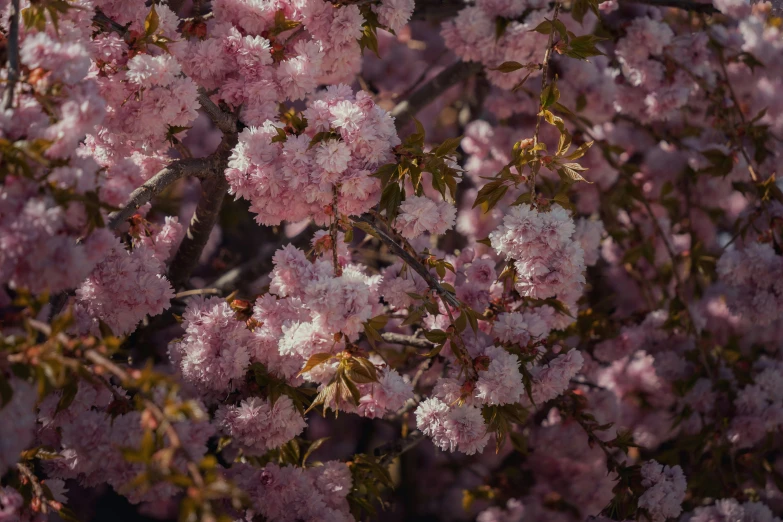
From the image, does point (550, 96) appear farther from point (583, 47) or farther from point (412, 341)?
point (412, 341)

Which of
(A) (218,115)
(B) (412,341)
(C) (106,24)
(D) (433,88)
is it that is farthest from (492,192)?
(D) (433,88)

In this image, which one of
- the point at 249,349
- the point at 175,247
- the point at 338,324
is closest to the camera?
the point at 338,324

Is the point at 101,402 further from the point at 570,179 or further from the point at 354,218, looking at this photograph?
the point at 570,179

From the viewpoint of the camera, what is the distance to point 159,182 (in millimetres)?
1546

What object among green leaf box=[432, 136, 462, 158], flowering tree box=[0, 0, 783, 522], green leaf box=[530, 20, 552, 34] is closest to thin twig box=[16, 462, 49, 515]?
flowering tree box=[0, 0, 783, 522]

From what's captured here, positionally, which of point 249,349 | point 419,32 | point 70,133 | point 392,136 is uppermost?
point 70,133

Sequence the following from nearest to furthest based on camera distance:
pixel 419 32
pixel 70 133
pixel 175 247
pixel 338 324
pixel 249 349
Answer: pixel 70 133
pixel 338 324
pixel 249 349
pixel 175 247
pixel 419 32

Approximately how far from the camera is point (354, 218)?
5.17 feet

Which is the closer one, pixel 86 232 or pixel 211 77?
pixel 86 232

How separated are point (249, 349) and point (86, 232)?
1.56ft

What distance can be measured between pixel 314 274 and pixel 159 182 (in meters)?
0.41

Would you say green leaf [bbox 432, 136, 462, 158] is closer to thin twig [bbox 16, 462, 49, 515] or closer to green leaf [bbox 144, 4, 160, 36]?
green leaf [bbox 144, 4, 160, 36]

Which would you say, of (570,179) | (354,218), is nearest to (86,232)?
(354,218)

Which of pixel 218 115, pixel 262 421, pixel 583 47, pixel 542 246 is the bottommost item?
pixel 262 421
